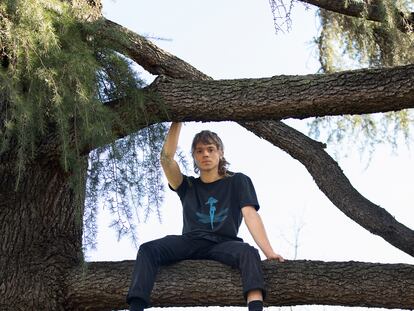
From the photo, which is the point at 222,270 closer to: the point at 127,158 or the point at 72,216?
the point at 127,158

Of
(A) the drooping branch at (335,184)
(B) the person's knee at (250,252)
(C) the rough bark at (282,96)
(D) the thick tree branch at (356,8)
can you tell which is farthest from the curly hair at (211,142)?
(D) the thick tree branch at (356,8)

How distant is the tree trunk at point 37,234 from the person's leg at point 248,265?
77 centimetres

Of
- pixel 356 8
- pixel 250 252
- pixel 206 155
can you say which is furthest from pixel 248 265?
pixel 356 8

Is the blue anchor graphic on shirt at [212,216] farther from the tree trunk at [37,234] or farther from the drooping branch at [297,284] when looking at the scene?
the tree trunk at [37,234]

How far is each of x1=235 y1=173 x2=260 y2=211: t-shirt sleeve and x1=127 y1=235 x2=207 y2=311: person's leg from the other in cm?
30

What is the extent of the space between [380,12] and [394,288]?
191 cm

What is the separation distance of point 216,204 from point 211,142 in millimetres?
297

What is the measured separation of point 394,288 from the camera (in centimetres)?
383

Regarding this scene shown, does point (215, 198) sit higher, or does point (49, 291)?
point (215, 198)

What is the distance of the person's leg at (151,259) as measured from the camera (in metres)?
3.76

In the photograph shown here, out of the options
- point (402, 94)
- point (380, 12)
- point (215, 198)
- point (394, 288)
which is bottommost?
point (394, 288)

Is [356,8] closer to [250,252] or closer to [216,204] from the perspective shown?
[216,204]

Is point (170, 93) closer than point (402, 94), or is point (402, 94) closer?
point (402, 94)

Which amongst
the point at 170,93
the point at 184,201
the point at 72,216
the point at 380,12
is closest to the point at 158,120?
the point at 170,93
